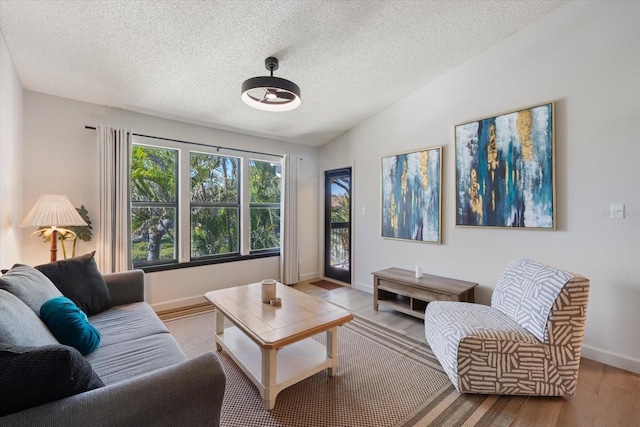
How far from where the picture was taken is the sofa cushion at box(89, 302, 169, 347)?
68.7 inches

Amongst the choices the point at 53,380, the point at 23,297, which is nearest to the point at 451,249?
the point at 53,380

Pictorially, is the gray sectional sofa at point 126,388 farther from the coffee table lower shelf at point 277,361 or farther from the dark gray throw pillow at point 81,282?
the dark gray throw pillow at point 81,282

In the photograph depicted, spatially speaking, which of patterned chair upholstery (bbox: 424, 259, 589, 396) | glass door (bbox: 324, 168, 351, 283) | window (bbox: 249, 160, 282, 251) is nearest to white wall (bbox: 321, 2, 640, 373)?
patterned chair upholstery (bbox: 424, 259, 589, 396)

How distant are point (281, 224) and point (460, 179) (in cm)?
254

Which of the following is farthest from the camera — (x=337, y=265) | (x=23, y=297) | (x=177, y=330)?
(x=337, y=265)

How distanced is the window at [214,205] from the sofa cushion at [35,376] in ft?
9.71

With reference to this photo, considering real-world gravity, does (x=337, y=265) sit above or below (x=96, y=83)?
below

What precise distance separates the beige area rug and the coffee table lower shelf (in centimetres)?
11

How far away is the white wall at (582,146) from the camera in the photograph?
2.15 meters

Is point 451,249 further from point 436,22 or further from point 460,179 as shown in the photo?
point 436,22

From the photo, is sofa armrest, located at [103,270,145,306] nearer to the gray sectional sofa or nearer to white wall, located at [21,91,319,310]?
the gray sectional sofa

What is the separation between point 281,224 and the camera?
14.2 ft

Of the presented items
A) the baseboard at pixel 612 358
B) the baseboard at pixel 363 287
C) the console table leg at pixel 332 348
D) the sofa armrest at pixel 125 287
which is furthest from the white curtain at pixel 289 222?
the baseboard at pixel 612 358

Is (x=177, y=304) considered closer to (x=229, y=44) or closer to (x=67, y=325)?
(x=67, y=325)
